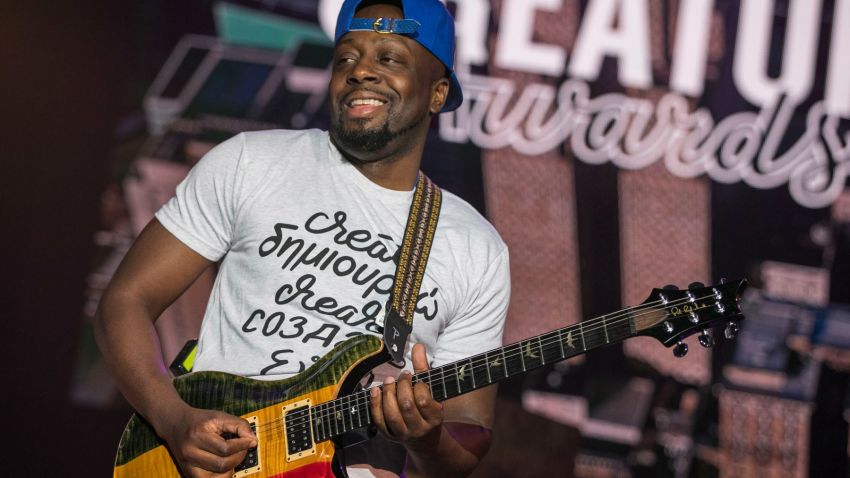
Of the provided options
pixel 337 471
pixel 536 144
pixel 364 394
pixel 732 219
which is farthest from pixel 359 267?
pixel 732 219

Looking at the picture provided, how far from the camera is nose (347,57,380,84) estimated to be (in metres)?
2.88

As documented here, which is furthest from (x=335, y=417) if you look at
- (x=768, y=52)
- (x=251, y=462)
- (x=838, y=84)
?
(x=838, y=84)

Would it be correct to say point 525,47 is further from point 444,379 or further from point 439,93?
point 444,379

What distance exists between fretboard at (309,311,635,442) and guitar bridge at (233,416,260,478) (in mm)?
165

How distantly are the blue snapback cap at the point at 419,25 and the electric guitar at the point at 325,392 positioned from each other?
98 cm

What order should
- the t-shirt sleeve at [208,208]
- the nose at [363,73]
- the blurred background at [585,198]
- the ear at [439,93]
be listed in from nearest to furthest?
the t-shirt sleeve at [208,208], the nose at [363,73], the ear at [439,93], the blurred background at [585,198]

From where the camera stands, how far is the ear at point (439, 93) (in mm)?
3146

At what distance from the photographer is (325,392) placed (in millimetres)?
2566

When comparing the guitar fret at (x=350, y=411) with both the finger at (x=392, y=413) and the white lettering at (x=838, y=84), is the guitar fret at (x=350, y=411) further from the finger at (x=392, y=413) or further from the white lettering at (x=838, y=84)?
the white lettering at (x=838, y=84)

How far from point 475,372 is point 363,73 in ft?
3.17

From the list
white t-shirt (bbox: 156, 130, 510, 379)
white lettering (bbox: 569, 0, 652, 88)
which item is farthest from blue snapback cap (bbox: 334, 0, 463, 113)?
white lettering (bbox: 569, 0, 652, 88)

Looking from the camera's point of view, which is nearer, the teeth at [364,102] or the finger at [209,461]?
the finger at [209,461]

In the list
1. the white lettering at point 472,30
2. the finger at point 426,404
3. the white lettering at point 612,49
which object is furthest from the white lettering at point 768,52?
the finger at point 426,404

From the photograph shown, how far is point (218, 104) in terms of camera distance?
518cm
